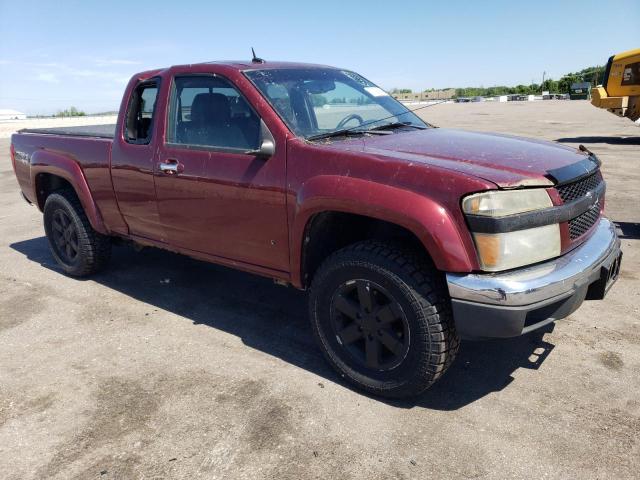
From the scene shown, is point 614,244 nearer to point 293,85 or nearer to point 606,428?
point 606,428

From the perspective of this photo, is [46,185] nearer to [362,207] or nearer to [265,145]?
[265,145]

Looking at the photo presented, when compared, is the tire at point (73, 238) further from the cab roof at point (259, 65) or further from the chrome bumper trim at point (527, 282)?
the chrome bumper trim at point (527, 282)

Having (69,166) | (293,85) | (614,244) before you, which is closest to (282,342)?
(293,85)

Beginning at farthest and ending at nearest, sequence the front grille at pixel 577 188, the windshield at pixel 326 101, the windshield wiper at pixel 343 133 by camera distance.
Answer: the windshield at pixel 326 101
the windshield wiper at pixel 343 133
the front grille at pixel 577 188

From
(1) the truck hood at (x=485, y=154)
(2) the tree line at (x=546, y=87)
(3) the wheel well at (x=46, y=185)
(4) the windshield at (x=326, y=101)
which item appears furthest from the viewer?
(2) the tree line at (x=546, y=87)

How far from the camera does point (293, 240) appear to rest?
3.03 m

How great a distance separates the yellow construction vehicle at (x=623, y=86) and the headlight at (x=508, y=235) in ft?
47.9

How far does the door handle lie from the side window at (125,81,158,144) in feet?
1.77

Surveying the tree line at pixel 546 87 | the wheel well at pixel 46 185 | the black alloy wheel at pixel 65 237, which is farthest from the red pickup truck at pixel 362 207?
the tree line at pixel 546 87

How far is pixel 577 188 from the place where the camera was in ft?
9.00

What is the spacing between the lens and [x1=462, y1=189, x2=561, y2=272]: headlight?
235 centimetres

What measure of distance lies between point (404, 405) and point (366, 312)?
1.83 feet

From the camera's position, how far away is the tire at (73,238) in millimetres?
4730

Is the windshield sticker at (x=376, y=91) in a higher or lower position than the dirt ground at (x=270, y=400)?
higher
